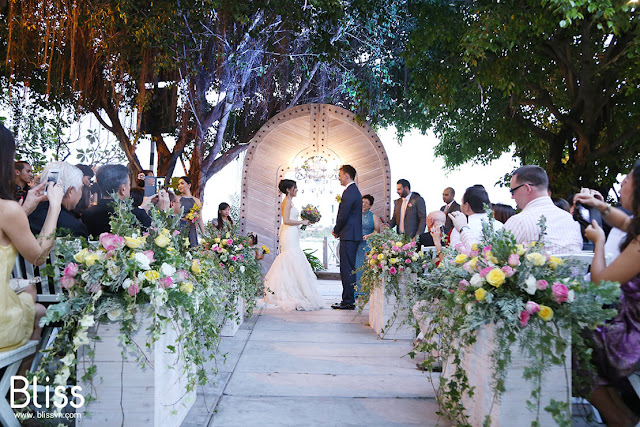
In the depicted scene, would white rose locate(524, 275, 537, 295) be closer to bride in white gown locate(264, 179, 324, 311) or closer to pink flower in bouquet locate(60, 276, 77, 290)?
pink flower in bouquet locate(60, 276, 77, 290)

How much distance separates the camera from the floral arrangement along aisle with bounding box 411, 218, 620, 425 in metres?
2.57

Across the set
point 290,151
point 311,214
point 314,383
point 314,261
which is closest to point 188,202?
point 311,214

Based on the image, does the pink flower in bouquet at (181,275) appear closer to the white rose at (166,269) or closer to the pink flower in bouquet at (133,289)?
the white rose at (166,269)

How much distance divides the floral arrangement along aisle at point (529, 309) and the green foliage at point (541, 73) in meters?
5.83

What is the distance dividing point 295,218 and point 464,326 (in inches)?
227

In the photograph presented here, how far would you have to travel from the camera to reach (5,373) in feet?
9.23

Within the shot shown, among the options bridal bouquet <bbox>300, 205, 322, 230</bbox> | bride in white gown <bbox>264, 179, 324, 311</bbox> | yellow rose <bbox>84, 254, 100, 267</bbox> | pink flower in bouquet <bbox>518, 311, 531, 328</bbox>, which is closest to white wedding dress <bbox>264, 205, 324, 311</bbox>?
bride in white gown <bbox>264, 179, 324, 311</bbox>

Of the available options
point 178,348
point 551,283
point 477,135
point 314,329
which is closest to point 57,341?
point 178,348

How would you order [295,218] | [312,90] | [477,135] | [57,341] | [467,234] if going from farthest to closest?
[312,90] → [477,135] → [295,218] → [467,234] → [57,341]

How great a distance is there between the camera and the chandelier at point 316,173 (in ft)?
32.1

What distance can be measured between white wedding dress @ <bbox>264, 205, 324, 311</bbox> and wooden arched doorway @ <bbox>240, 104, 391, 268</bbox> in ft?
5.84

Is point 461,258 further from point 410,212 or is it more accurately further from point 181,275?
point 410,212

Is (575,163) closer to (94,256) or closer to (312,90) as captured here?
(312,90)

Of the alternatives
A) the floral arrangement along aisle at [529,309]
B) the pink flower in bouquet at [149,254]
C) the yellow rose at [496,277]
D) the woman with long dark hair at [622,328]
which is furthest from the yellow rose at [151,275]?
the woman with long dark hair at [622,328]
